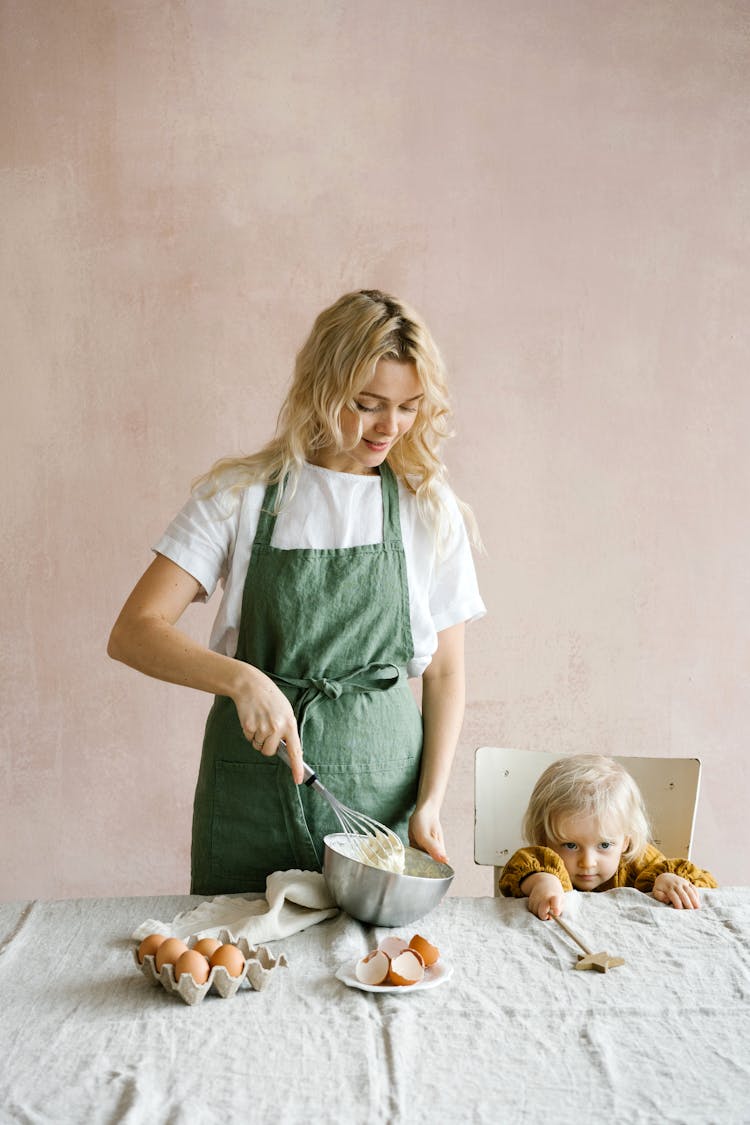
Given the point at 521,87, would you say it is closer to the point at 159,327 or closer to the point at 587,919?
the point at 159,327

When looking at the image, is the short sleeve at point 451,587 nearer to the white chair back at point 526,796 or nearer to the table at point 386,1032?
the white chair back at point 526,796

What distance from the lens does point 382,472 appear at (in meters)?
1.72

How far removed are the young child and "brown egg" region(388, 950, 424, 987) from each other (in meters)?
0.38

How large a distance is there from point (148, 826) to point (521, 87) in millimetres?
2027

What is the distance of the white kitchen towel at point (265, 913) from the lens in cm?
130

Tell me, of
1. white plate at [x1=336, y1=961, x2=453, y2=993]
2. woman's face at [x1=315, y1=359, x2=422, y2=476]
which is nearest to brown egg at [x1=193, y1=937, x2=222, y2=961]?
white plate at [x1=336, y1=961, x2=453, y2=993]

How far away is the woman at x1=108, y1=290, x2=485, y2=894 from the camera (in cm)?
157

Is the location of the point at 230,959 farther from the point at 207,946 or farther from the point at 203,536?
the point at 203,536

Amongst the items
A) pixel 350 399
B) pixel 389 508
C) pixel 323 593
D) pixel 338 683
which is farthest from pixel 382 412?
pixel 338 683

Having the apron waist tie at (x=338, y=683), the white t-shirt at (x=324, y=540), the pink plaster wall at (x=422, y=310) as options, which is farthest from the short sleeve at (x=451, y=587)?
the pink plaster wall at (x=422, y=310)

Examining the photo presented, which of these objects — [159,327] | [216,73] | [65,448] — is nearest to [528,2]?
[216,73]

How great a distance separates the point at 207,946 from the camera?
1205 mm

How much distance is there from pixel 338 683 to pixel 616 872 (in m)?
0.54

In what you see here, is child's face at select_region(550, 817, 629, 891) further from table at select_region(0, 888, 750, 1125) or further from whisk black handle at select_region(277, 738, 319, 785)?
whisk black handle at select_region(277, 738, 319, 785)
